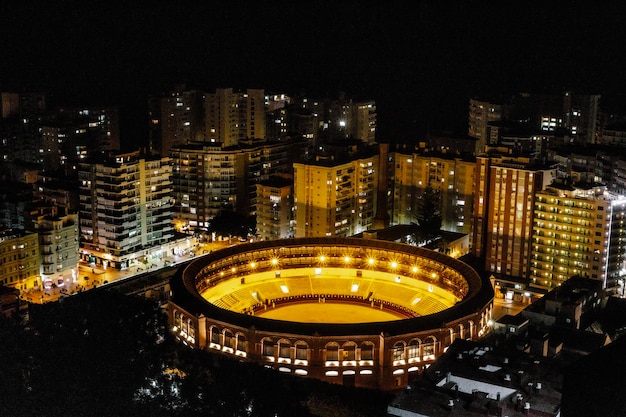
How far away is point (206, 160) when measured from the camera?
125 feet

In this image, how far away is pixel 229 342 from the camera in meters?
23.4

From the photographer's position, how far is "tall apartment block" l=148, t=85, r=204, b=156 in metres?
47.6

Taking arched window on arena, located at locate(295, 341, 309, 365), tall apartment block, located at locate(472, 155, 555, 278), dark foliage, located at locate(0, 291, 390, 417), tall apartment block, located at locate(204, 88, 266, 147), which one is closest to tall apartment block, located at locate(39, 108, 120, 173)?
tall apartment block, located at locate(204, 88, 266, 147)

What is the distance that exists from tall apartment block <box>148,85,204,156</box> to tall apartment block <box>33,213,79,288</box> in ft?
50.4

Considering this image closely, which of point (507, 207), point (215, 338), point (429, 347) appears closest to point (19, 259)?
point (215, 338)

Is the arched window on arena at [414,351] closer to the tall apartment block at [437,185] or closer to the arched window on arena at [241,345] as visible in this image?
the arched window on arena at [241,345]

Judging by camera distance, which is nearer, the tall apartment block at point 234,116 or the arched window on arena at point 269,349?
the arched window on arena at point 269,349

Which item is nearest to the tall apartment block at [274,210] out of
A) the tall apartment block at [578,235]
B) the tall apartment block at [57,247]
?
the tall apartment block at [57,247]

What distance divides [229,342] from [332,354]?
270cm

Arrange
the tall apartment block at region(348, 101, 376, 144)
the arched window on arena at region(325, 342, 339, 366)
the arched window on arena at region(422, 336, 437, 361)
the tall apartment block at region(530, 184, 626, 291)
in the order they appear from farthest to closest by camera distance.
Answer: the tall apartment block at region(348, 101, 376, 144)
the tall apartment block at region(530, 184, 626, 291)
the arched window on arena at region(422, 336, 437, 361)
the arched window on arena at region(325, 342, 339, 366)

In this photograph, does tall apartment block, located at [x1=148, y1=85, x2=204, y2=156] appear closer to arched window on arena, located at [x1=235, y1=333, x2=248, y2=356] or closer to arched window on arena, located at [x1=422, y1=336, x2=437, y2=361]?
arched window on arena, located at [x1=235, y1=333, x2=248, y2=356]

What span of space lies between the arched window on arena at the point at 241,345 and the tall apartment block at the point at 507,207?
39.2 ft

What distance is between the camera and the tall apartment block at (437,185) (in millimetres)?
37375

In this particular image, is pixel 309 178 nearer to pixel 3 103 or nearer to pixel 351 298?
pixel 351 298
